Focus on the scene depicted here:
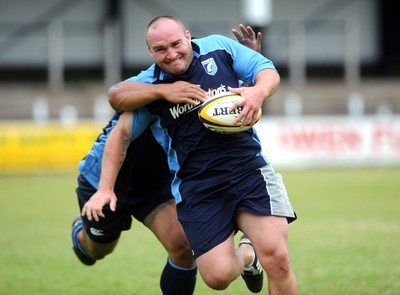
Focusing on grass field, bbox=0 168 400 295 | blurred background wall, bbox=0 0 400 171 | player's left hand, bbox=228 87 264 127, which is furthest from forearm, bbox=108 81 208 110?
blurred background wall, bbox=0 0 400 171

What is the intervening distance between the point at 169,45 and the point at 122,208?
1.62 meters

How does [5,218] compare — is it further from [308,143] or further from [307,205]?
[308,143]

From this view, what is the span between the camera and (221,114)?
533 centimetres

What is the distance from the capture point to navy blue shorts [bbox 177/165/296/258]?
5.49 meters

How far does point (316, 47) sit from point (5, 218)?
18119mm

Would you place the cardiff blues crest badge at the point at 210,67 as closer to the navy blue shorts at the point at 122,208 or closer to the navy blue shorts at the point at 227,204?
the navy blue shorts at the point at 227,204

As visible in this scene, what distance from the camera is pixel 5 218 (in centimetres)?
1190

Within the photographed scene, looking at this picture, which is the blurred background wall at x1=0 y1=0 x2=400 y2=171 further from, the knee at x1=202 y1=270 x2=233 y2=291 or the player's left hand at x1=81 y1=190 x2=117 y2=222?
the knee at x1=202 y1=270 x2=233 y2=291

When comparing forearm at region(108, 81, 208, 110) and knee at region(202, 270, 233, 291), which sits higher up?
forearm at region(108, 81, 208, 110)

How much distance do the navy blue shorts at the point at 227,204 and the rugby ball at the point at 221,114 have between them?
37 cm

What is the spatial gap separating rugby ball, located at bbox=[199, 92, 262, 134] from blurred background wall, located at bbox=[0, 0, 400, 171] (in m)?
17.7

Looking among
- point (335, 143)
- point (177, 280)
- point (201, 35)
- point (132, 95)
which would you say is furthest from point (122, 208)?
point (201, 35)

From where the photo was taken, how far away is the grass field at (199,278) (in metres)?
7.25

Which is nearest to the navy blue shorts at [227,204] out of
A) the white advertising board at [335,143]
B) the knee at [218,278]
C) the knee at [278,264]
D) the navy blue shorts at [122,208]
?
the knee at [218,278]
